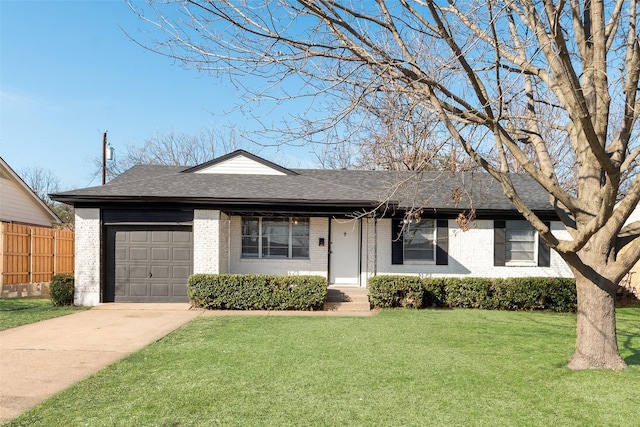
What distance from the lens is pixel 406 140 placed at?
25.8ft

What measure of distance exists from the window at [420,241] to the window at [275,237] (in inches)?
123

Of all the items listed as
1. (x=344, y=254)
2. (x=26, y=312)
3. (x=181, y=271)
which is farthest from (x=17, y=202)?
(x=344, y=254)

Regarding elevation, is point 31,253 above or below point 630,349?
above

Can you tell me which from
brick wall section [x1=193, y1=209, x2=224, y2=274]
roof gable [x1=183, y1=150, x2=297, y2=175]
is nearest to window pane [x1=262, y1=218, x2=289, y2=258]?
brick wall section [x1=193, y1=209, x2=224, y2=274]

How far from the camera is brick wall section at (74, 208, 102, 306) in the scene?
11.6m

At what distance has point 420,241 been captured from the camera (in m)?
13.0

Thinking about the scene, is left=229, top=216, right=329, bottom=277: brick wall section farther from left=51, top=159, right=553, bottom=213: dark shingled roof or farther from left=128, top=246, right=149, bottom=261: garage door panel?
left=128, top=246, right=149, bottom=261: garage door panel

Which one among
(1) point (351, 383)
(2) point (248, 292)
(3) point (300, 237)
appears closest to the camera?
(1) point (351, 383)

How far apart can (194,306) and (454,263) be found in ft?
25.2

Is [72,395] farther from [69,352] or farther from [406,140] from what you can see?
[406,140]

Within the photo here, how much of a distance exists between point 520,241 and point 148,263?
439 inches

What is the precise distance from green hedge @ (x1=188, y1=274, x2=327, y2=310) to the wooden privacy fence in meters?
Result: 8.35

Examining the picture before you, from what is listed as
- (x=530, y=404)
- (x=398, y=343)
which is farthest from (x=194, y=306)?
(x=530, y=404)

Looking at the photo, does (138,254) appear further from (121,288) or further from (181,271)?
(181,271)
